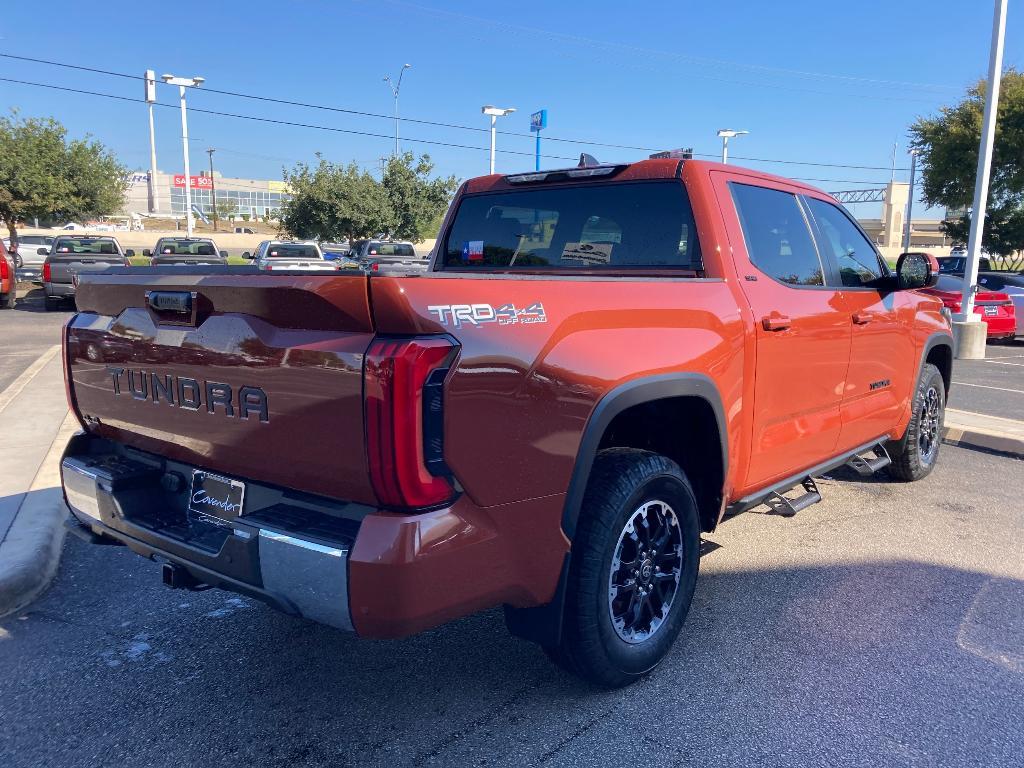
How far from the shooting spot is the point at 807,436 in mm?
3988

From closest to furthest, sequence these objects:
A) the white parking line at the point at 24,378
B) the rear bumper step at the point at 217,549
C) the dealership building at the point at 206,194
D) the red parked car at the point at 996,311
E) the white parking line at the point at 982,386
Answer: the rear bumper step at the point at 217,549 → the white parking line at the point at 24,378 → the white parking line at the point at 982,386 → the red parked car at the point at 996,311 → the dealership building at the point at 206,194

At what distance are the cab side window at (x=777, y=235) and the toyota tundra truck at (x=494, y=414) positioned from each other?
0.7 inches

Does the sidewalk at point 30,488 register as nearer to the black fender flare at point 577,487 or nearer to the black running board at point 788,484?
the black fender flare at point 577,487

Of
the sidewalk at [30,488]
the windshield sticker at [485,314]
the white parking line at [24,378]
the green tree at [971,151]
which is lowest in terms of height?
the sidewalk at [30,488]

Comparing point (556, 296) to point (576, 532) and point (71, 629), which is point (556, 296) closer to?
point (576, 532)

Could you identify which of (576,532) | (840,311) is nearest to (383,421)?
(576,532)

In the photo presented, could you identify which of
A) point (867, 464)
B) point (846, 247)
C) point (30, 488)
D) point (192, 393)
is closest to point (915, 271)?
point (846, 247)

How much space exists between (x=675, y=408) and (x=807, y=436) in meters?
1.12

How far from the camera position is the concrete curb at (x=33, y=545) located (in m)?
3.69

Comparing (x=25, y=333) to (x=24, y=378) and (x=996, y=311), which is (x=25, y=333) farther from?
(x=996, y=311)

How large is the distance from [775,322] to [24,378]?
8.54 meters

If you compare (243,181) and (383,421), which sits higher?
(243,181)

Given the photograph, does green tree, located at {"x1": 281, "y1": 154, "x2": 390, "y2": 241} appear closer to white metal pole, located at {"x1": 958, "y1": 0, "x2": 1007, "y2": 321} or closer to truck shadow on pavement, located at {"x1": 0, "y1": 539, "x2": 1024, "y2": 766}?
white metal pole, located at {"x1": 958, "y1": 0, "x2": 1007, "y2": 321}

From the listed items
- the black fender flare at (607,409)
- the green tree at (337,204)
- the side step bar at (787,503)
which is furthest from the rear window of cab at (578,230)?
the green tree at (337,204)
